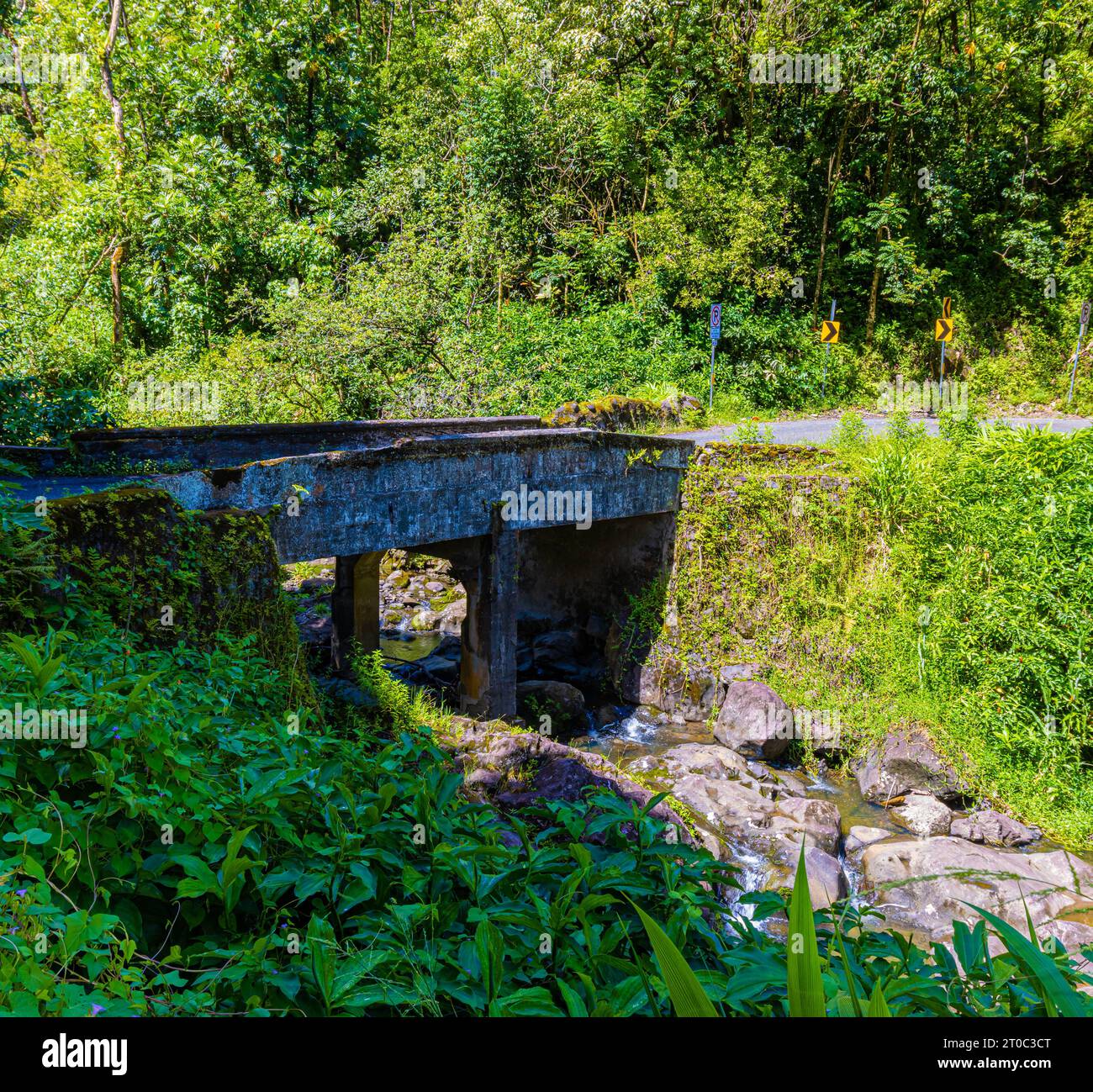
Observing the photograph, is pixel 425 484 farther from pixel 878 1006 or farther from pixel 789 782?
pixel 878 1006

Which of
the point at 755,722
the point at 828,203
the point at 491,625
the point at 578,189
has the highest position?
the point at 578,189

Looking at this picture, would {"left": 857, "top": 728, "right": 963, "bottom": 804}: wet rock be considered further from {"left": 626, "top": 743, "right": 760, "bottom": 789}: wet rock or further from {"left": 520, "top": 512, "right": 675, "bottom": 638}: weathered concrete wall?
{"left": 520, "top": 512, "right": 675, "bottom": 638}: weathered concrete wall

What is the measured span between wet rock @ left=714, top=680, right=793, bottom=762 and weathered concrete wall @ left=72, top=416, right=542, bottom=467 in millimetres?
6012

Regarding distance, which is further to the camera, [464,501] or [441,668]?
[441,668]

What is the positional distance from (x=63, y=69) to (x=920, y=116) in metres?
22.4

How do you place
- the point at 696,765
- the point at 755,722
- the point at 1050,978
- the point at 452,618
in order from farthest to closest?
the point at 452,618, the point at 755,722, the point at 696,765, the point at 1050,978

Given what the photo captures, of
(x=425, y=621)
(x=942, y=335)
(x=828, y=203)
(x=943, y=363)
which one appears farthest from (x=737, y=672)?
(x=828, y=203)

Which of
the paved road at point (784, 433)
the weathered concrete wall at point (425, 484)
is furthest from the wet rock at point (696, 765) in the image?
the paved road at point (784, 433)

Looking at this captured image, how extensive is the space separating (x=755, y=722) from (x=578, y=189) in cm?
1826

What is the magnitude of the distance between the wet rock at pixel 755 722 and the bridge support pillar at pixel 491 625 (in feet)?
10.4

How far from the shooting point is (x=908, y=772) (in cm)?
1020

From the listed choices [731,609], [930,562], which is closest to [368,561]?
[731,609]

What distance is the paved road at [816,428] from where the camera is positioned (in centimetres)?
1538

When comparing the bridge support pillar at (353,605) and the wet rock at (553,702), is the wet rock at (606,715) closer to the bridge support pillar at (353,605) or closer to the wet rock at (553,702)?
the wet rock at (553,702)
